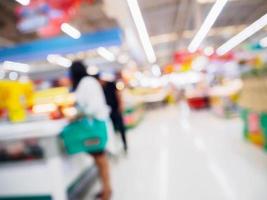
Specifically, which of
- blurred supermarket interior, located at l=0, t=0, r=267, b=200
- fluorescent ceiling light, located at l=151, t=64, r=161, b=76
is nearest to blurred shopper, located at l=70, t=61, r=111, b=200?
blurred supermarket interior, located at l=0, t=0, r=267, b=200

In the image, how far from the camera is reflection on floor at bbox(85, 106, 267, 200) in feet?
9.27

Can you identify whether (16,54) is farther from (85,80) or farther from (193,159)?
(193,159)

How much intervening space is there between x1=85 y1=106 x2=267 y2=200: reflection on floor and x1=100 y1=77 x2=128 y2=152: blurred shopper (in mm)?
460

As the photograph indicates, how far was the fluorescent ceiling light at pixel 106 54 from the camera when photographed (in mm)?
10436

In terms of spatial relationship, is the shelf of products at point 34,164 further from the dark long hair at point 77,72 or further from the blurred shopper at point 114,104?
the blurred shopper at point 114,104

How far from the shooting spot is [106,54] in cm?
1119

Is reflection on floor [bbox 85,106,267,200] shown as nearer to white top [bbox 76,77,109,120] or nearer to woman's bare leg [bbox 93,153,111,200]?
woman's bare leg [bbox 93,153,111,200]

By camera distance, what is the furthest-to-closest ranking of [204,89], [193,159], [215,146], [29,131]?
[204,89]
[215,146]
[193,159]
[29,131]

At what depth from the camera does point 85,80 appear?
8.95 feet

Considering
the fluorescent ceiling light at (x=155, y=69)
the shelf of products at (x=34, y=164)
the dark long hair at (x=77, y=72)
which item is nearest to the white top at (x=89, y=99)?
the dark long hair at (x=77, y=72)

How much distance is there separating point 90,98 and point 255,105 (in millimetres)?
2902

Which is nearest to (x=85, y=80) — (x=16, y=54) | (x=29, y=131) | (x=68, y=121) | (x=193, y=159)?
(x=68, y=121)

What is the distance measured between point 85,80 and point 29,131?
2.33ft

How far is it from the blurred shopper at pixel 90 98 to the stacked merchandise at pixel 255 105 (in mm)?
2477
